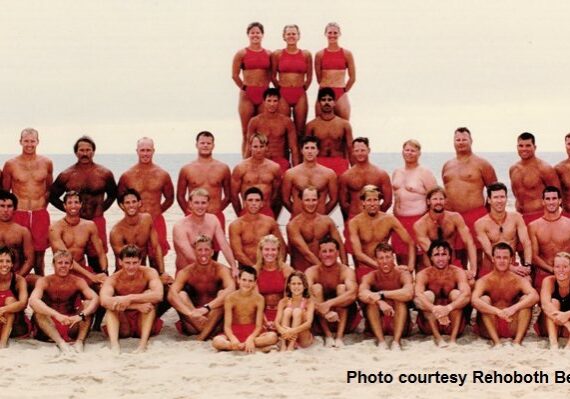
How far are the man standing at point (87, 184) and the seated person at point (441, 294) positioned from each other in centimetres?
331

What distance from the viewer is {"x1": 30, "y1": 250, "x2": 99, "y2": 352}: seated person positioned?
301 inches

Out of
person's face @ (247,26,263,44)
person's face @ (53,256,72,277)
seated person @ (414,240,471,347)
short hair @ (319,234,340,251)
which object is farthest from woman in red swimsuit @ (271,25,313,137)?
person's face @ (53,256,72,277)

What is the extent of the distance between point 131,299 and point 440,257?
276 cm

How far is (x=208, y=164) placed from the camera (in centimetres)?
923

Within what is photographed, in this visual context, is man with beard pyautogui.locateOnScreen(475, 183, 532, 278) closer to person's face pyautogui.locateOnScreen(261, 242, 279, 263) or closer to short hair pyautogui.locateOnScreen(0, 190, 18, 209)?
person's face pyautogui.locateOnScreen(261, 242, 279, 263)

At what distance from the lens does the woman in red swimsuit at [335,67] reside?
10.1 m

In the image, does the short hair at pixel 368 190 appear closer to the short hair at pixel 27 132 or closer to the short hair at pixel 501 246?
the short hair at pixel 501 246

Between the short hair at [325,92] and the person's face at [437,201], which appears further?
the short hair at [325,92]

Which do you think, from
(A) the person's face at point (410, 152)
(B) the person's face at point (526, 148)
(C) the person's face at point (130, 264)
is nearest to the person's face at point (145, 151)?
(C) the person's face at point (130, 264)

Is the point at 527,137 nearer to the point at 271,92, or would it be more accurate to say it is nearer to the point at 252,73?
the point at 271,92

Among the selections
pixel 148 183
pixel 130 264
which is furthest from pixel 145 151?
pixel 130 264

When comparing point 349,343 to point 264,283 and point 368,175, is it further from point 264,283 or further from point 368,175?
point 368,175

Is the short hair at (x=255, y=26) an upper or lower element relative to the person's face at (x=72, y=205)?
upper

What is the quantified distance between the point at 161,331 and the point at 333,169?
106 inches
